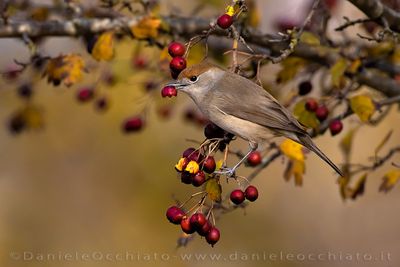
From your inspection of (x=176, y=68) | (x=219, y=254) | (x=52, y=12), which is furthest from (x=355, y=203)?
(x=176, y=68)

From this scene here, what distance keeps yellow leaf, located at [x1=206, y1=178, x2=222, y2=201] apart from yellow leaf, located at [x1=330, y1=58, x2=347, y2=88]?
1.33 meters

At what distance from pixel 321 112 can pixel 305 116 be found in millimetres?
106

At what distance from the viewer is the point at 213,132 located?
417cm

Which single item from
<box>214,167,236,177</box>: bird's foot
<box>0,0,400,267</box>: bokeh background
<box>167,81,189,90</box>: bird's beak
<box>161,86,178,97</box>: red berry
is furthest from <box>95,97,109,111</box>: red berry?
<box>214,167,236,177</box>: bird's foot

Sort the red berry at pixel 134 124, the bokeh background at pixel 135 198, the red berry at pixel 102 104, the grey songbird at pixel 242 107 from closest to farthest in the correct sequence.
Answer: the grey songbird at pixel 242 107
the red berry at pixel 134 124
the red berry at pixel 102 104
the bokeh background at pixel 135 198

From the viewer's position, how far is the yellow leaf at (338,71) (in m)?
4.61

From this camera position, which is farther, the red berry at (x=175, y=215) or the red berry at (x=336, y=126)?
the red berry at (x=336, y=126)

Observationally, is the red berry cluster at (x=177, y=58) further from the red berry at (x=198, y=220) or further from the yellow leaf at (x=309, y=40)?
the yellow leaf at (x=309, y=40)

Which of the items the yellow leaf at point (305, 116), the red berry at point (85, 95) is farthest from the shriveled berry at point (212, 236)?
the red berry at point (85, 95)

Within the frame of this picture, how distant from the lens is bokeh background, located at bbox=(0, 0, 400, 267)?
28.4 ft

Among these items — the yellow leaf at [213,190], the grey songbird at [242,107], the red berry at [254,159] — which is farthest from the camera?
the red berry at [254,159]

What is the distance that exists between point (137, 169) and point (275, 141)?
4544 millimetres

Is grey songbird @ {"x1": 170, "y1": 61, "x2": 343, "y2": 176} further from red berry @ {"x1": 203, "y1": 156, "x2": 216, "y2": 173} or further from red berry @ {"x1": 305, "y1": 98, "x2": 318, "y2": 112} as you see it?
red berry @ {"x1": 203, "y1": 156, "x2": 216, "y2": 173}

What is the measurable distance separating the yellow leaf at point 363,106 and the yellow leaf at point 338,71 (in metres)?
0.15
